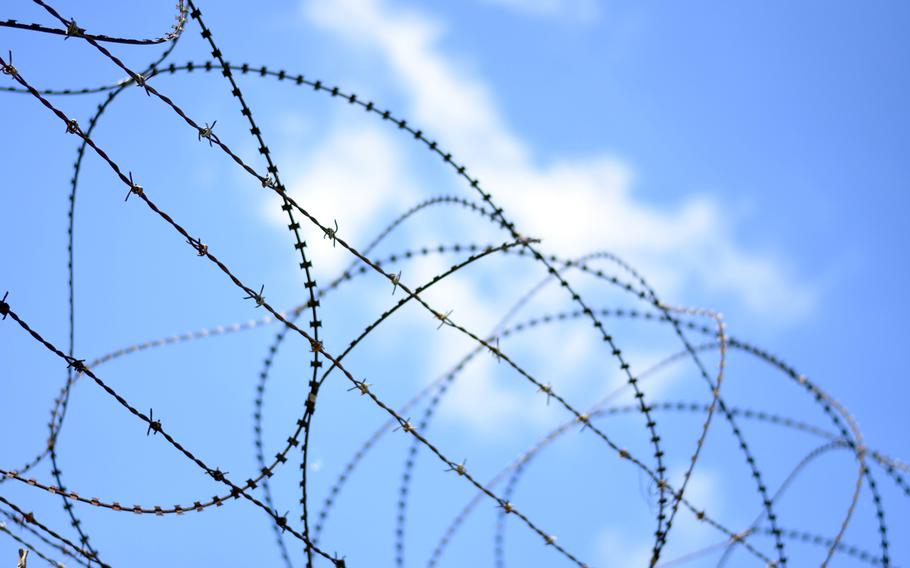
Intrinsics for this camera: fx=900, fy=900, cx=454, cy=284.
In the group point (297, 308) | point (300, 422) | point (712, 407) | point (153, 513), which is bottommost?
point (153, 513)

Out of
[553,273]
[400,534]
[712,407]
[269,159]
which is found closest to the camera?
[269,159]

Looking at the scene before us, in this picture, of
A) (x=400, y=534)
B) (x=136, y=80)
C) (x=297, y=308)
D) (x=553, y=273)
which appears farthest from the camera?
(x=297, y=308)

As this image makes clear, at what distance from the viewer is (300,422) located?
5.43 m

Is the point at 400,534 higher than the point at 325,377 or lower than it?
higher

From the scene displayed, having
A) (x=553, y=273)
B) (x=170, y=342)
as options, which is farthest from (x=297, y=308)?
(x=553, y=273)

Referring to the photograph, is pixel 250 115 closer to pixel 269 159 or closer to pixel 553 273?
pixel 269 159

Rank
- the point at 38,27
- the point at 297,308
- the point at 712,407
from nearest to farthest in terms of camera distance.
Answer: the point at 38,27 → the point at 712,407 → the point at 297,308

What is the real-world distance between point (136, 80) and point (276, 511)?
8.49ft

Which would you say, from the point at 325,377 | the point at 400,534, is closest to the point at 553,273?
the point at 325,377

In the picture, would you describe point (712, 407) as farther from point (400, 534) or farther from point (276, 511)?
point (276, 511)

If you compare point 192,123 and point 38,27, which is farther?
point 192,123

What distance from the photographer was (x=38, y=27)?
4305mm

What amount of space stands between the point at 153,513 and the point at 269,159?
6.87 feet

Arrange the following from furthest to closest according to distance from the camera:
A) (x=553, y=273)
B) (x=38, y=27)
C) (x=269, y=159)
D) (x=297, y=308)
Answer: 1. (x=297, y=308)
2. (x=553, y=273)
3. (x=269, y=159)
4. (x=38, y=27)
